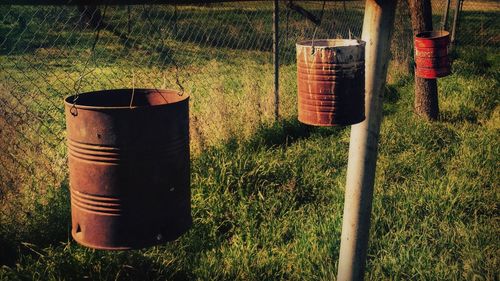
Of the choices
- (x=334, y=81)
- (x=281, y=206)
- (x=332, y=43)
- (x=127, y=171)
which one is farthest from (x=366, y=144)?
(x=281, y=206)

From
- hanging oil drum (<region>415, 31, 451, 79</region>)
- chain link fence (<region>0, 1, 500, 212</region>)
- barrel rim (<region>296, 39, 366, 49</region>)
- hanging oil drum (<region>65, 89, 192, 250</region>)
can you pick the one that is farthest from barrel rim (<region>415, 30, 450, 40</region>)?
hanging oil drum (<region>65, 89, 192, 250</region>)

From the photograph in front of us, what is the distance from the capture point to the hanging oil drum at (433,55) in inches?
199

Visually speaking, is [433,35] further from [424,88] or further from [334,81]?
[334,81]

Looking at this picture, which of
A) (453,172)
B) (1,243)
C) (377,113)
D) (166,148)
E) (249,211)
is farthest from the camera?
(453,172)

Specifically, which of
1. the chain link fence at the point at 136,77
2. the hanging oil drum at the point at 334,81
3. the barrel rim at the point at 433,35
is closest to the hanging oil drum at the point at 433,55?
the barrel rim at the point at 433,35

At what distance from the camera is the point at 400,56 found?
9.08 m

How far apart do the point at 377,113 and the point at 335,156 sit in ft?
8.50

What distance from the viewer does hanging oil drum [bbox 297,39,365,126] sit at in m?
2.18

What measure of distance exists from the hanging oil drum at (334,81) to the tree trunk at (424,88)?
4472 mm

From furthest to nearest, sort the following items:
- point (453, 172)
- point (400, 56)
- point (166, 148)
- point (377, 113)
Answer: point (400, 56) < point (453, 172) < point (377, 113) < point (166, 148)

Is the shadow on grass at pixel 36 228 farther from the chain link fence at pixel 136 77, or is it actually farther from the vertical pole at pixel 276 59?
the vertical pole at pixel 276 59

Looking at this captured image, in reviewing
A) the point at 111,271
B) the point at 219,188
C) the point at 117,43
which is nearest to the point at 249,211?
the point at 219,188

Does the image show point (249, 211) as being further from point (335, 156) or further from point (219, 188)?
point (335, 156)

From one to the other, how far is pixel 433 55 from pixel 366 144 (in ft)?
10.7
